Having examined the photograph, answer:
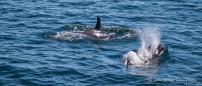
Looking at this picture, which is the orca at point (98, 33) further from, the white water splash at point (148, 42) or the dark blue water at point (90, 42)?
the white water splash at point (148, 42)

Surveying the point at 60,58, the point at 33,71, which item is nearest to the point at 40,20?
the point at 60,58

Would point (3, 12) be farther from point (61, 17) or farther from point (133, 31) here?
point (133, 31)

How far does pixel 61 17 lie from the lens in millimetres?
36938

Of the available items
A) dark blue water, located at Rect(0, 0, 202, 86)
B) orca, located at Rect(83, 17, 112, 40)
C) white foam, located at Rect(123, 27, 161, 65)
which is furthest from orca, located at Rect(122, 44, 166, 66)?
→ orca, located at Rect(83, 17, 112, 40)

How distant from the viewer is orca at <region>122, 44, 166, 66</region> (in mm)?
25500

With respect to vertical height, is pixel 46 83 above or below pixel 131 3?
below

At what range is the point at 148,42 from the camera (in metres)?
30.6

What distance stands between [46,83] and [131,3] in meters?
22.3

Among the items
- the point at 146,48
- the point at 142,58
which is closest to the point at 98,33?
the point at 146,48

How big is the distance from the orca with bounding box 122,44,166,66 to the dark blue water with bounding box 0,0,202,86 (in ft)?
1.49

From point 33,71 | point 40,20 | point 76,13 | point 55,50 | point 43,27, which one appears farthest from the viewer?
point 76,13

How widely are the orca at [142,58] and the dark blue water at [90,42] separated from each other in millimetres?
453

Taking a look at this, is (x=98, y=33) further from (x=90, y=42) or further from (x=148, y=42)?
(x=148, y=42)

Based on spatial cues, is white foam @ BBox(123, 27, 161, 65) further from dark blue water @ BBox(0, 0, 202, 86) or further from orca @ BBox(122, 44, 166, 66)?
dark blue water @ BBox(0, 0, 202, 86)
